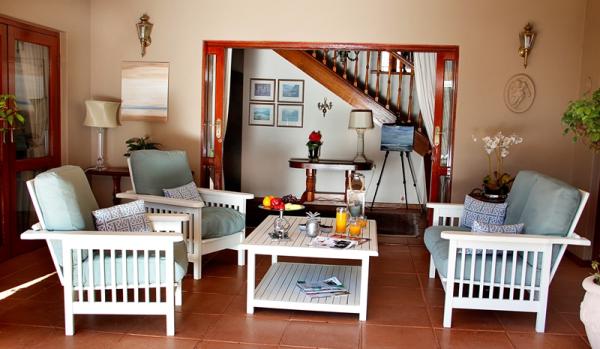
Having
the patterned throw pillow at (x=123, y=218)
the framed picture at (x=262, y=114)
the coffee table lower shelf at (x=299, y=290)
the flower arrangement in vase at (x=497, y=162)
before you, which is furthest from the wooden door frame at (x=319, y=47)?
the patterned throw pillow at (x=123, y=218)

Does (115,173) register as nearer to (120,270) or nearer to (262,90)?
(120,270)

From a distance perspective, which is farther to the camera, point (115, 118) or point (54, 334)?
point (115, 118)

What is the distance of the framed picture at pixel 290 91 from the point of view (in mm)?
7605

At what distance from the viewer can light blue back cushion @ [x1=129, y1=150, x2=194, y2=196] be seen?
4.52 metres

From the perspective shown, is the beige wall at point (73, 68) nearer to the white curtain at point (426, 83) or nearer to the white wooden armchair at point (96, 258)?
the white wooden armchair at point (96, 258)

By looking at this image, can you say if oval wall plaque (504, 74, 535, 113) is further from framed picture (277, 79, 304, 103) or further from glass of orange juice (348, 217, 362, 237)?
framed picture (277, 79, 304, 103)

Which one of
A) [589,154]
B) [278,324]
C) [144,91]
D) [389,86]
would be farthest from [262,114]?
[278,324]

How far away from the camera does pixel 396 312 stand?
364 centimetres

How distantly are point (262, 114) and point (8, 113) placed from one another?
13.6ft

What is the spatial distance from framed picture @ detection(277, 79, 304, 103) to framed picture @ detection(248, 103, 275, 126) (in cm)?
22

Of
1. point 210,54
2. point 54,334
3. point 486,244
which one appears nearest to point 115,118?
point 210,54

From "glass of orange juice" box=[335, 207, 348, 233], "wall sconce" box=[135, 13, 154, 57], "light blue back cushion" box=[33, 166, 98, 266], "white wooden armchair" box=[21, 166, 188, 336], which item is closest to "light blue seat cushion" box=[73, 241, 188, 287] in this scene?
"white wooden armchair" box=[21, 166, 188, 336]

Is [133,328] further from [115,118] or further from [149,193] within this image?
[115,118]

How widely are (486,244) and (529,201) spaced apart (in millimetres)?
639
